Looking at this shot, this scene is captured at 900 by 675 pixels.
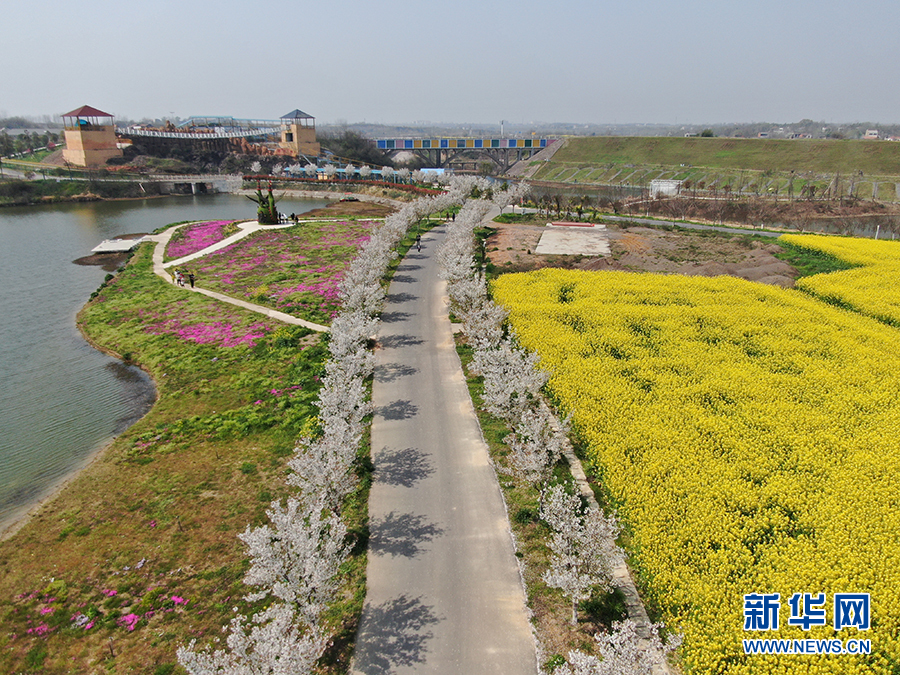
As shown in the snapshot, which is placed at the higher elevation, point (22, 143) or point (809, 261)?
point (22, 143)

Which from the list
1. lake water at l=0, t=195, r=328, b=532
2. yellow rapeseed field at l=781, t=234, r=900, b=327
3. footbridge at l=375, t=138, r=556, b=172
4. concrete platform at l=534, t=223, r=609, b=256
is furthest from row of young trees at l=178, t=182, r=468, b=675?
footbridge at l=375, t=138, r=556, b=172

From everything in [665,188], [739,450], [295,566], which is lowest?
[739,450]

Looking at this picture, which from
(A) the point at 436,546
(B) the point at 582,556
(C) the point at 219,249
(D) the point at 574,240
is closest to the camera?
(B) the point at 582,556

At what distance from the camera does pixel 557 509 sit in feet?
52.1

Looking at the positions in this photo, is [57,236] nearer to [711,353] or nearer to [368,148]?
[711,353]

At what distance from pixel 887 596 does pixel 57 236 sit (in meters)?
92.4

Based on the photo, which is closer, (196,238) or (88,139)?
(196,238)

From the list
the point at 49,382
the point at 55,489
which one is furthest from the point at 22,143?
the point at 55,489

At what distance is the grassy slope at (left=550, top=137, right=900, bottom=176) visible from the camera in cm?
12450

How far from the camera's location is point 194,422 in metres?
26.1

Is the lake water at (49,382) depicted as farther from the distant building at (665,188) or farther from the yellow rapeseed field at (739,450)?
the distant building at (665,188)

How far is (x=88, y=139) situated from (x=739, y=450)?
6347 inches

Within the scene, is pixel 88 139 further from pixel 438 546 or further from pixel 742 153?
pixel 742 153

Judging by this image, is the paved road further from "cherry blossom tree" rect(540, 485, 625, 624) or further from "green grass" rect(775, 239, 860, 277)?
"green grass" rect(775, 239, 860, 277)
